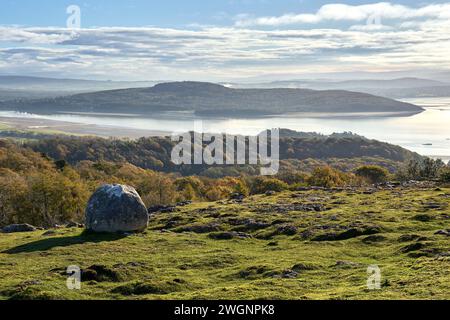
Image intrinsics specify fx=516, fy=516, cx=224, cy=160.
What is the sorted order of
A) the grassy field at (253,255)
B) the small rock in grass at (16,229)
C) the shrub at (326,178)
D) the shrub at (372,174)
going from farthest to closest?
1. the shrub at (372,174)
2. the shrub at (326,178)
3. the small rock in grass at (16,229)
4. the grassy field at (253,255)

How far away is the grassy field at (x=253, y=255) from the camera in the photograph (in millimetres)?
22625

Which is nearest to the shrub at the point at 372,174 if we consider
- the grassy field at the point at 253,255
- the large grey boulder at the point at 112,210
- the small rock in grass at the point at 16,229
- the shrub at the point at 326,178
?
the shrub at the point at 326,178

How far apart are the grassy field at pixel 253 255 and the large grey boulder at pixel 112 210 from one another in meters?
1.37

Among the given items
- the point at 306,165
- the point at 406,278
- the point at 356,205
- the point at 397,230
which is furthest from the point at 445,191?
the point at 306,165

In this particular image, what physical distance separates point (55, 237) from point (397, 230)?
25.5 meters

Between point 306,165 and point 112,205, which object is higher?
point 112,205

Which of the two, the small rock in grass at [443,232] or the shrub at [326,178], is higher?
the small rock in grass at [443,232]

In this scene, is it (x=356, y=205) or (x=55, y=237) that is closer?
(x=55, y=237)

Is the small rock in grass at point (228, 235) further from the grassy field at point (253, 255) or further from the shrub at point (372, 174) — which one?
the shrub at point (372, 174)

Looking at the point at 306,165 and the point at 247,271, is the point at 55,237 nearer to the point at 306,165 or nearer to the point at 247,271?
the point at 247,271

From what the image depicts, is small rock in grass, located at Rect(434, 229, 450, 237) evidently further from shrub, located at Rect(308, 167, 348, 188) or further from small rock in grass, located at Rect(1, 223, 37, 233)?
shrub, located at Rect(308, 167, 348, 188)

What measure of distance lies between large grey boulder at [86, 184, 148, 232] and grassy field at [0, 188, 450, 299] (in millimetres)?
1373

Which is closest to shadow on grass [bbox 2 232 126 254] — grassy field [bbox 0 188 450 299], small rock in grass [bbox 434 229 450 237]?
grassy field [bbox 0 188 450 299]

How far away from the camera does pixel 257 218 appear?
4584 centimetres
